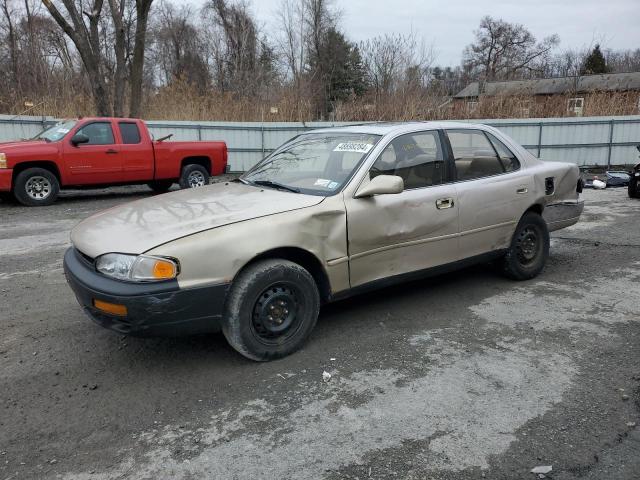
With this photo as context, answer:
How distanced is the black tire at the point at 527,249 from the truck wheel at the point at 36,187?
882 cm

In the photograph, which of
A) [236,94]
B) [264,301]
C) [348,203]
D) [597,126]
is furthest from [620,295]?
[236,94]

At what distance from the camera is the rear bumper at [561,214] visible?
17.9 ft

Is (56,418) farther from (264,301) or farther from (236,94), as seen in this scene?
(236,94)

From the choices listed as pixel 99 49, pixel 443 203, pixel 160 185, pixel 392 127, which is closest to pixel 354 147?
pixel 392 127

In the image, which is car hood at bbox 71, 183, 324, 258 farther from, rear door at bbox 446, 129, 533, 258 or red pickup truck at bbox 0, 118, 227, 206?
red pickup truck at bbox 0, 118, 227, 206

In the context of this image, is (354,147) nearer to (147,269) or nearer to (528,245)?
(147,269)

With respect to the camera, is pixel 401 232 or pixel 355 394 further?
pixel 401 232

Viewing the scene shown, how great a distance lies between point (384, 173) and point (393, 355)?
1.42 m

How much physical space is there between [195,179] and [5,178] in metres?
3.80

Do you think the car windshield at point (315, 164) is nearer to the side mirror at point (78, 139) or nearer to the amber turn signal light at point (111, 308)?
the amber turn signal light at point (111, 308)

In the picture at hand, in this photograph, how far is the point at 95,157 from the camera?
10586 millimetres

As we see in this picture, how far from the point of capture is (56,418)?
9.78 feet

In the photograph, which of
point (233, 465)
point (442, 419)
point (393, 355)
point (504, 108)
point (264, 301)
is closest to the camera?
point (233, 465)

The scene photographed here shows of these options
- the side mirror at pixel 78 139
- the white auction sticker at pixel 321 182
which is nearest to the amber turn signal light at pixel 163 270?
the white auction sticker at pixel 321 182
